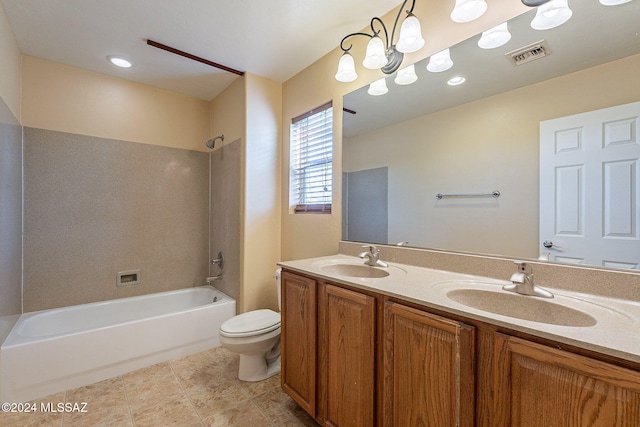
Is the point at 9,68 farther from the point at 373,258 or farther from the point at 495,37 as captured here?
the point at 495,37

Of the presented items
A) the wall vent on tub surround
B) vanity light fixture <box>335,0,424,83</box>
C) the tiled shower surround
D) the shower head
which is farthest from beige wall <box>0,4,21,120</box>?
vanity light fixture <box>335,0,424,83</box>

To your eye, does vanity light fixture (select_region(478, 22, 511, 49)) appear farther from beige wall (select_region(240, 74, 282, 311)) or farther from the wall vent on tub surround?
the wall vent on tub surround

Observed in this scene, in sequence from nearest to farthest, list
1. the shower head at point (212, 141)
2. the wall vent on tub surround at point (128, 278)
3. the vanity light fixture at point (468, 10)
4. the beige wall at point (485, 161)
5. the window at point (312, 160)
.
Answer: the beige wall at point (485, 161) < the vanity light fixture at point (468, 10) < the window at point (312, 160) < the wall vent on tub surround at point (128, 278) < the shower head at point (212, 141)

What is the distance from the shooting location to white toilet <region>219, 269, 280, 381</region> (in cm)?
180

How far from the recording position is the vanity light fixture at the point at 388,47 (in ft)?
4.54

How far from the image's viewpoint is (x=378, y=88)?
5.81ft

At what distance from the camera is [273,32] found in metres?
1.85

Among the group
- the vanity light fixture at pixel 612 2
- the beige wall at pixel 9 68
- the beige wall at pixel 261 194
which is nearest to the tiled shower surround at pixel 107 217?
the beige wall at pixel 9 68

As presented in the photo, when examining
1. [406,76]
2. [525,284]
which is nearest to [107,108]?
[406,76]

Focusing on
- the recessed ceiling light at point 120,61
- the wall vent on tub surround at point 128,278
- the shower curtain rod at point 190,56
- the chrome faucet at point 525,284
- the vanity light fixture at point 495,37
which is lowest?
the wall vent on tub surround at point 128,278

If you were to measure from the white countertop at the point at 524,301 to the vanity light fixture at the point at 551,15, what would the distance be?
43.8 inches

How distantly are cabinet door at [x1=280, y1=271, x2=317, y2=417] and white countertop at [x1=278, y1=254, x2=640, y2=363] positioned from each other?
112 millimetres

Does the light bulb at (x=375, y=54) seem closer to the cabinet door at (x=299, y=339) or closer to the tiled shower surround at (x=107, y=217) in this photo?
the cabinet door at (x=299, y=339)

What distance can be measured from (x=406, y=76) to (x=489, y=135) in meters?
0.62
